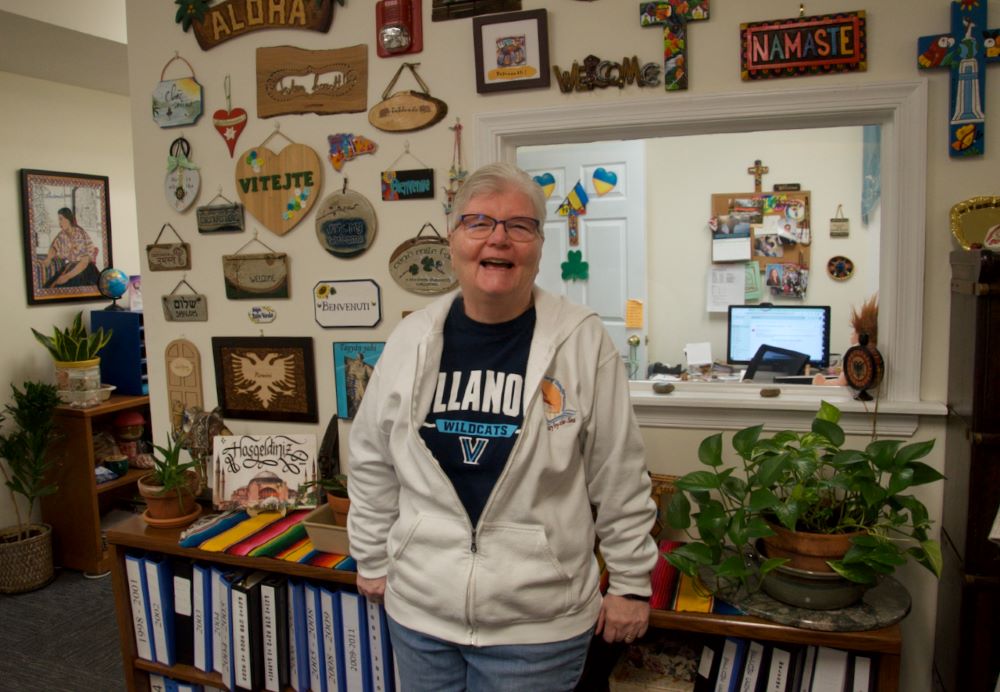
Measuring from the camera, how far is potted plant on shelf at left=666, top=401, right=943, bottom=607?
4.50 feet

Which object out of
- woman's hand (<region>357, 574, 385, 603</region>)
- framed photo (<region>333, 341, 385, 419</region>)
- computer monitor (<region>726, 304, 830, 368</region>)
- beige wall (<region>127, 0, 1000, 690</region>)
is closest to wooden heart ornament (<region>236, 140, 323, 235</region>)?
beige wall (<region>127, 0, 1000, 690</region>)

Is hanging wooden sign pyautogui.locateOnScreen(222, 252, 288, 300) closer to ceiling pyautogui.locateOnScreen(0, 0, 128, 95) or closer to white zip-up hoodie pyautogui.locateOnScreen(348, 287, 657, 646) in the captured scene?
white zip-up hoodie pyautogui.locateOnScreen(348, 287, 657, 646)

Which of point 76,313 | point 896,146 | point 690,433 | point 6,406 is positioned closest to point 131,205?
point 76,313

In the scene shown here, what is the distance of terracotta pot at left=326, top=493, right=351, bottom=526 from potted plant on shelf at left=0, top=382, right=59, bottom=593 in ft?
6.11

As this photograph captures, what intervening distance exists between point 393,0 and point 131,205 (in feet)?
8.94

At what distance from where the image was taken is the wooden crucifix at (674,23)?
5.52 ft

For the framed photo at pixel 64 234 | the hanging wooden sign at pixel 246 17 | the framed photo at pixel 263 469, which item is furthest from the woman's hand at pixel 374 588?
the framed photo at pixel 64 234

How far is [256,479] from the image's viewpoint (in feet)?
6.84

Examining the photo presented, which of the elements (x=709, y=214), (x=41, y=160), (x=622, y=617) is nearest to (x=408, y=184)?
(x=622, y=617)

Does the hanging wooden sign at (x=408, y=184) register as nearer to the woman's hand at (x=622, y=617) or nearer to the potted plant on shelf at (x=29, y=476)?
the woman's hand at (x=622, y=617)

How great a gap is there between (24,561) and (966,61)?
145 inches

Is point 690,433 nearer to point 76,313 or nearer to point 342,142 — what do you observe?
point 342,142

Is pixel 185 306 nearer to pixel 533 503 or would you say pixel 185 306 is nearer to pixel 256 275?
pixel 256 275

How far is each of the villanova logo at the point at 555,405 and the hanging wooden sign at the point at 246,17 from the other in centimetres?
127
